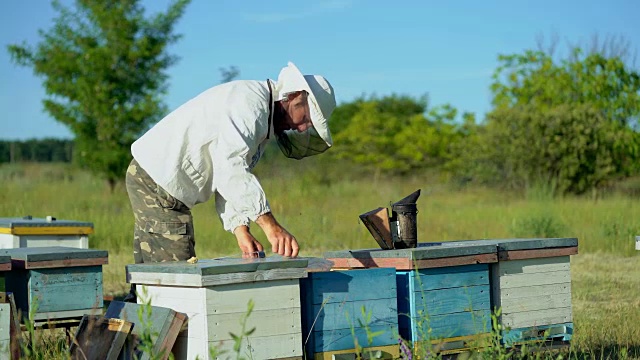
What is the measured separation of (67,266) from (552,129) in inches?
602

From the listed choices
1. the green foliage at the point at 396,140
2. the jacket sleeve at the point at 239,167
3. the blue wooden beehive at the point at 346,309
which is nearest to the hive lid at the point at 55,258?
the jacket sleeve at the point at 239,167

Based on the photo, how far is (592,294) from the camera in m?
7.62

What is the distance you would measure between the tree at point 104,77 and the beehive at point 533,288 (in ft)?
42.7

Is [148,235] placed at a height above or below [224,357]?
above

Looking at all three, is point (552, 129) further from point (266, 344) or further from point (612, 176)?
point (266, 344)

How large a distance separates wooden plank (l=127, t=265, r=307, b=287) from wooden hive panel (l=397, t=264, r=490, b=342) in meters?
→ 0.58

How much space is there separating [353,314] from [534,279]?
108 centimetres

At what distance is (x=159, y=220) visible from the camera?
4340 millimetres

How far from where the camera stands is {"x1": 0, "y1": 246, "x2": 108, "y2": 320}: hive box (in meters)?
4.65

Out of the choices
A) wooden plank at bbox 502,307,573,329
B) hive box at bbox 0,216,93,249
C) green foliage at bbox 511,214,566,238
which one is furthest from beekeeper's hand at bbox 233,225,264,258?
green foliage at bbox 511,214,566,238

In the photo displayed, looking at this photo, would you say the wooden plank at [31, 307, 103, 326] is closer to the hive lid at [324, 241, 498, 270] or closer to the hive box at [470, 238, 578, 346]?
the hive lid at [324, 241, 498, 270]

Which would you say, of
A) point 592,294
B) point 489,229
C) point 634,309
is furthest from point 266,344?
point 489,229

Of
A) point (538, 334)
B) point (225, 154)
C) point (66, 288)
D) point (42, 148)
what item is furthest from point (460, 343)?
point (42, 148)

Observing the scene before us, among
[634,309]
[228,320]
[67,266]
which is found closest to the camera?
[228,320]
